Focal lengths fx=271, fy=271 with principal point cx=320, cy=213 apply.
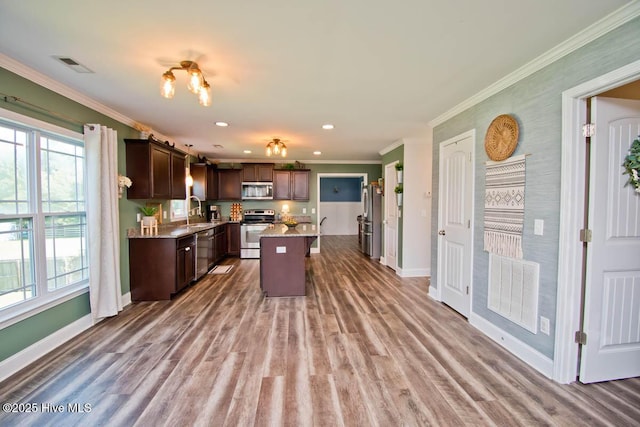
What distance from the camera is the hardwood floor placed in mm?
1721

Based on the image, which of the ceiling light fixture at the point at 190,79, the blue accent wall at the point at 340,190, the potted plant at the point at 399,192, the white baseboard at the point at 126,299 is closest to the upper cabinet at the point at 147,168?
the white baseboard at the point at 126,299

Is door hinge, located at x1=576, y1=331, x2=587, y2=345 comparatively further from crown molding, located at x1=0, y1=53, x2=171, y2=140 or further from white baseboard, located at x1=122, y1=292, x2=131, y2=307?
crown molding, located at x1=0, y1=53, x2=171, y2=140

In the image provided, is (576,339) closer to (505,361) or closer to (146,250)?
(505,361)

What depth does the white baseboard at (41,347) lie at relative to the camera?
2127mm

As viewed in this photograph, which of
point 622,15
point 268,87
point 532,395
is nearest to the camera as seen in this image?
point 622,15

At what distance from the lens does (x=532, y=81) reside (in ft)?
7.53

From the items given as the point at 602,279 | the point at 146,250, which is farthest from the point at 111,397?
the point at 602,279

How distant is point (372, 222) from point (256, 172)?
315cm

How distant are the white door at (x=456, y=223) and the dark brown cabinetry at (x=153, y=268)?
3.70 m

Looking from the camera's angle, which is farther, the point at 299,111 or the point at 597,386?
the point at 299,111

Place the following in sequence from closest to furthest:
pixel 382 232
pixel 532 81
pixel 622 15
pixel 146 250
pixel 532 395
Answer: pixel 622 15, pixel 532 395, pixel 532 81, pixel 146 250, pixel 382 232

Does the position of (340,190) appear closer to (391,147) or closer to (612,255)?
(391,147)

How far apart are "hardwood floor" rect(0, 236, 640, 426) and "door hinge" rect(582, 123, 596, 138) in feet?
6.02

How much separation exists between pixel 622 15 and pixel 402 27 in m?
1.29
